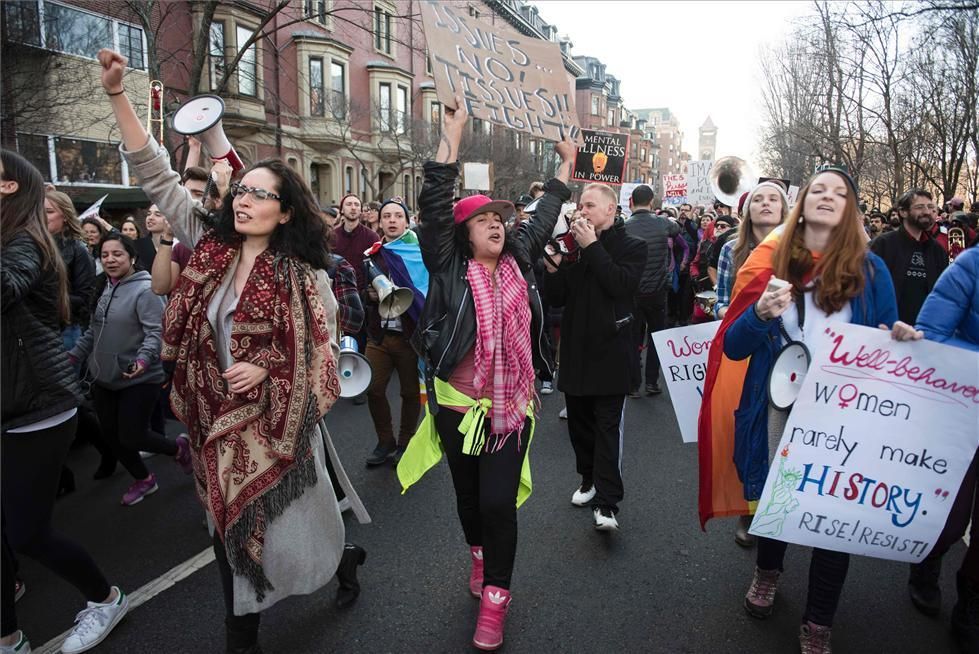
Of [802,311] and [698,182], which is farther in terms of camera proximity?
[698,182]

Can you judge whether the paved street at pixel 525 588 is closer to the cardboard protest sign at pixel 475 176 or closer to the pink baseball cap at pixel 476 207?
the pink baseball cap at pixel 476 207

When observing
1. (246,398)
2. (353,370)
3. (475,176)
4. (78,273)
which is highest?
(475,176)

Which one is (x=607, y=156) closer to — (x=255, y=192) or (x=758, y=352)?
(x=758, y=352)

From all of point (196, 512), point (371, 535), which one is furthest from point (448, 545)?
point (196, 512)

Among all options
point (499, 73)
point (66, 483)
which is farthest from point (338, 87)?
point (499, 73)

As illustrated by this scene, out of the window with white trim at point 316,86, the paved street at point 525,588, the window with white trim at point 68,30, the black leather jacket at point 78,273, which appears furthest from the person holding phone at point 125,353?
the window with white trim at point 316,86

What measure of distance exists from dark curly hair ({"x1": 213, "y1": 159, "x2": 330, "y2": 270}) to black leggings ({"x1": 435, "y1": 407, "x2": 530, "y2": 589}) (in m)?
0.91

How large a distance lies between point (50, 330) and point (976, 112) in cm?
1719

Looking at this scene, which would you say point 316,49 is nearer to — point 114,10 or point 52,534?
point 114,10

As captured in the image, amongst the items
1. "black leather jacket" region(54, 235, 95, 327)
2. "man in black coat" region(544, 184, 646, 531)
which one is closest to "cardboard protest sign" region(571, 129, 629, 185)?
"man in black coat" region(544, 184, 646, 531)

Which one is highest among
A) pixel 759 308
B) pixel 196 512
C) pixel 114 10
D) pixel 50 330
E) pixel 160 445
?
pixel 114 10

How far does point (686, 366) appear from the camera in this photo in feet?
13.2

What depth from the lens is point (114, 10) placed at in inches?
659

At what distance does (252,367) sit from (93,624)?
146 cm
